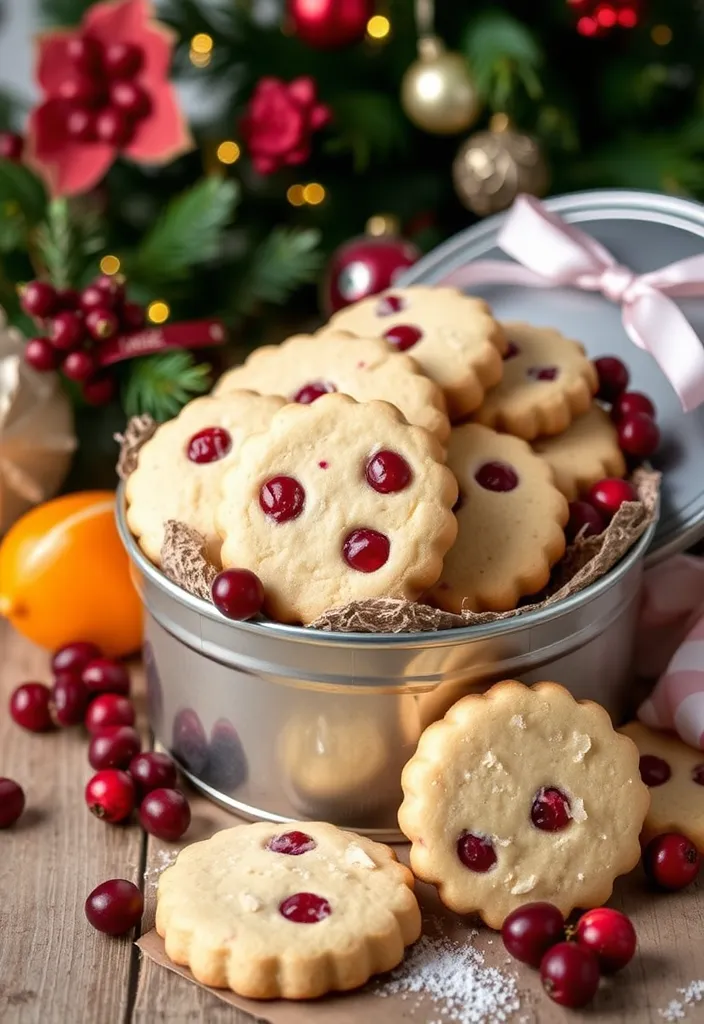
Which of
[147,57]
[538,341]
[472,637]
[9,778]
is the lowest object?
[9,778]

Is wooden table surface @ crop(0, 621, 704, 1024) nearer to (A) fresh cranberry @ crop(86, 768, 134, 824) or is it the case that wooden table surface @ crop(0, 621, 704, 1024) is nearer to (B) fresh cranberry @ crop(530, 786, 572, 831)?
(A) fresh cranberry @ crop(86, 768, 134, 824)

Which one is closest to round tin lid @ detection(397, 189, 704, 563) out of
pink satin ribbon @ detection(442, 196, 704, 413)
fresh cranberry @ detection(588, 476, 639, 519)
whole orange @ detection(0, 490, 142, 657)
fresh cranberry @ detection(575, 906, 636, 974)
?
pink satin ribbon @ detection(442, 196, 704, 413)

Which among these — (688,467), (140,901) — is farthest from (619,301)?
(140,901)

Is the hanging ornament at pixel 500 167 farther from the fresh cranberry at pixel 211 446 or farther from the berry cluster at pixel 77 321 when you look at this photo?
the fresh cranberry at pixel 211 446

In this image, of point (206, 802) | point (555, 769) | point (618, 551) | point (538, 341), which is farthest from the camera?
point (538, 341)

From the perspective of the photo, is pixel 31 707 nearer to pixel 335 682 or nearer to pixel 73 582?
pixel 73 582

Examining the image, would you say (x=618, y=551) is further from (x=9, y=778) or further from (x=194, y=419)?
(x=9, y=778)

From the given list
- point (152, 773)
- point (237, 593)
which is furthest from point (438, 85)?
point (152, 773)
